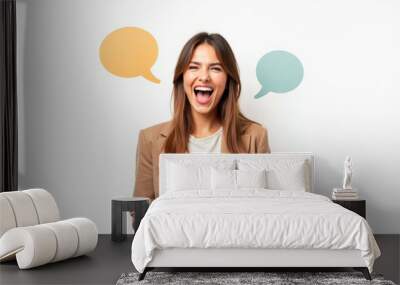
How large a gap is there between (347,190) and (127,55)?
2608 mm

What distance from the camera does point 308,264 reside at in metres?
4.56

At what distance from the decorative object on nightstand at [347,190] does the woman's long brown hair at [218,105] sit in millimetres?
1012

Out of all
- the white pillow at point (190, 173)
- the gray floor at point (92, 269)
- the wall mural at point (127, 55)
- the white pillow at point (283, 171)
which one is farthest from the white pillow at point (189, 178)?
the wall mural at point (127, 55)

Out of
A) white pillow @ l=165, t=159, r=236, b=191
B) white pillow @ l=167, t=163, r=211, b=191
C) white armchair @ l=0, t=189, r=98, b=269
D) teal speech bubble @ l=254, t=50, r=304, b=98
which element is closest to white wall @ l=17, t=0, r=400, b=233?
teal speech bubble @ l=254, t=50, r=304, b=98

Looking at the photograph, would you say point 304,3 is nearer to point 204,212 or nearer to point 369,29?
point 369,29

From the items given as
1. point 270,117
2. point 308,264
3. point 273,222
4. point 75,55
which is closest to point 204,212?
point 273,222

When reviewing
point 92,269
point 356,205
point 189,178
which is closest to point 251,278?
point 92,269

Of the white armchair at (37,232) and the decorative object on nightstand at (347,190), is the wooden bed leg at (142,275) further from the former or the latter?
the decorative object on nightstand at (347,190)

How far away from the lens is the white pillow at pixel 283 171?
19.4ft

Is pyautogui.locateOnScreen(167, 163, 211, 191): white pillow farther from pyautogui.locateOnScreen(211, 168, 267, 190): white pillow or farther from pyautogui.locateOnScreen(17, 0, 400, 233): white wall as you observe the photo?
pyautogui.locateOnScreen(17, 0, 400, 233): white wall

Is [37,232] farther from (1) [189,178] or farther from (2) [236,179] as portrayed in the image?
(2) [236,179]

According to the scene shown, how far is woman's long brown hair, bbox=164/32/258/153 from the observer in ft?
21.6

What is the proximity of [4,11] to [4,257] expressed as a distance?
262 centimetres

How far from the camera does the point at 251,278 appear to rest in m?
4.57
